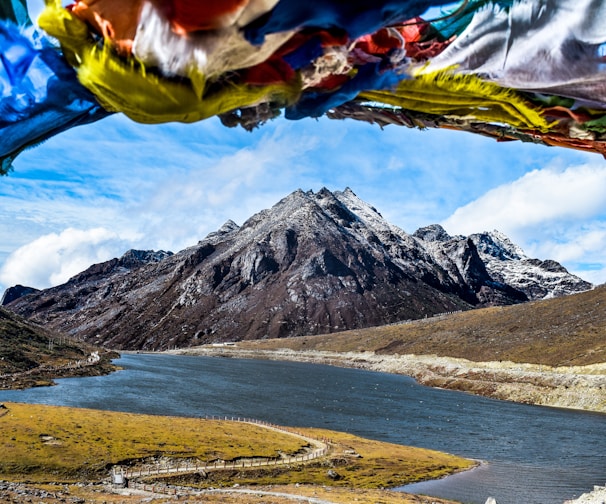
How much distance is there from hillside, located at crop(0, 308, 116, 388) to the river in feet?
16.9

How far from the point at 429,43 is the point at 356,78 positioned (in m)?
0.45

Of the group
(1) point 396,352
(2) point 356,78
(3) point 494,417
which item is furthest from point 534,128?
(1) point 396,352

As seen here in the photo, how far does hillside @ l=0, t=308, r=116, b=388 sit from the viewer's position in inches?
3388

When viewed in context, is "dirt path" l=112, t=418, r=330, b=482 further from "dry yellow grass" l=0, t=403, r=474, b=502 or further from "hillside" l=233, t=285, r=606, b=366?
"hillside" l=233, t=285, r=606, b=366

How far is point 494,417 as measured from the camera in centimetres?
7119

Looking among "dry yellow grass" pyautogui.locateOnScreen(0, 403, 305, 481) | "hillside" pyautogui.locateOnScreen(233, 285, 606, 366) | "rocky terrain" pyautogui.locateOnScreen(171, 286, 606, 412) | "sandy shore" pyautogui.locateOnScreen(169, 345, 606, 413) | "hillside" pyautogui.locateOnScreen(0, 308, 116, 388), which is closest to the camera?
"dry yellow grass" pyautogui.locateOnScreen(0, 403, 305, 481)

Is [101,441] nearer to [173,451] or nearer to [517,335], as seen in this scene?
[173,451]

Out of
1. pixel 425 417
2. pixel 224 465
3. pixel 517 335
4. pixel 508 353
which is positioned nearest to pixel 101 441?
pixel 224 465

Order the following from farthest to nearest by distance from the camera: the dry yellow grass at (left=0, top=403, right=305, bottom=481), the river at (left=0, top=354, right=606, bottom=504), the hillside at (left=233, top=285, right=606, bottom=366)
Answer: the hillside at (left=233, top=285, right=606, bottom=366)
the river at (left=0, top=354, right=606, bottom=504)
the dry yellow grass at (left=0, top=403, right=305, bottom=481)

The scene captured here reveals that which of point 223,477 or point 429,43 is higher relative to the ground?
point 429,43

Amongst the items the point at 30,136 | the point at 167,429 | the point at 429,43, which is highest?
the point at 429,43

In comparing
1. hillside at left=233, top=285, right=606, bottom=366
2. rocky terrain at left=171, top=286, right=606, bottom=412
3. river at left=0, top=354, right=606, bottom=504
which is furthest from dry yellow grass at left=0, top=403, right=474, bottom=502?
hillside at left=233, top=285, right=606, bottom=366

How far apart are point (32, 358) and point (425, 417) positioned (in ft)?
253

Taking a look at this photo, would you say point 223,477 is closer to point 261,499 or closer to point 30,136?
point 261,499
